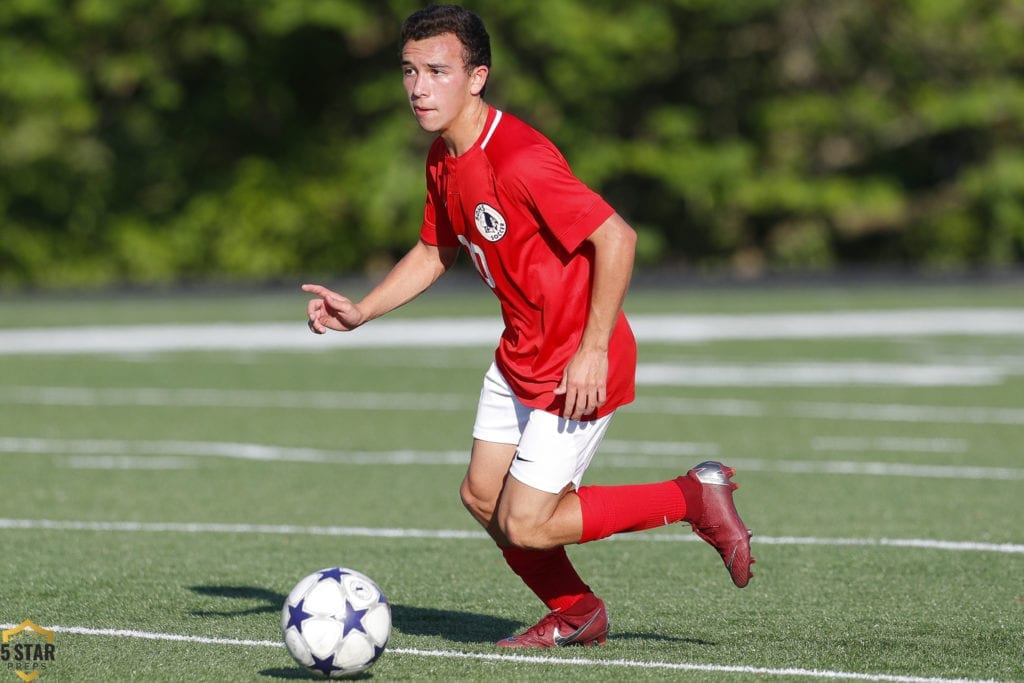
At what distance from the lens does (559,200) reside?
212 inches

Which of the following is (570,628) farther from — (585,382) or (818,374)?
(818,374)

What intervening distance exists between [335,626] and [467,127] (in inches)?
66.3

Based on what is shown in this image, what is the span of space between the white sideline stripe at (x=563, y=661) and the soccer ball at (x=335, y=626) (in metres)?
0.47

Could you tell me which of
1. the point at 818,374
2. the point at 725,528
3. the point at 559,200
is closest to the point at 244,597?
the point at 725,528

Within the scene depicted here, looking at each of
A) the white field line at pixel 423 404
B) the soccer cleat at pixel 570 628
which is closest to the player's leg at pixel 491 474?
the soccer cleat at pixel 570 628

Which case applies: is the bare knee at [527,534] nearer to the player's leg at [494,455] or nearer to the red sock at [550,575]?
the player's leg at [494,455]

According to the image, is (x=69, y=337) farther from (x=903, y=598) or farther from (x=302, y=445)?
(x=903, y=598)

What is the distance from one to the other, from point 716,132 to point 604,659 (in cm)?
3353

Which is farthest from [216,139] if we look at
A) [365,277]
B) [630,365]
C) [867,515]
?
[630,365]

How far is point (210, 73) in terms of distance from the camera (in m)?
38.9

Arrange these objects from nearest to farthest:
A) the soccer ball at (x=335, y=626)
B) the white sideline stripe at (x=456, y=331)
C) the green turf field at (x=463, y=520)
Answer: the soccer ball at (x=335, y=626), the green turf field at (x=463, y=520), the white sideline stripe at (x=456, y=331)

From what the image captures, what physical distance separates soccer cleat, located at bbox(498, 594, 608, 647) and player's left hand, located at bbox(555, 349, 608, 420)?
0.85 meters

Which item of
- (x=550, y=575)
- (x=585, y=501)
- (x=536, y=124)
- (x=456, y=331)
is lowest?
(x=456, y=331)

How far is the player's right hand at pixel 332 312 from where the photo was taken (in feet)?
19.2
